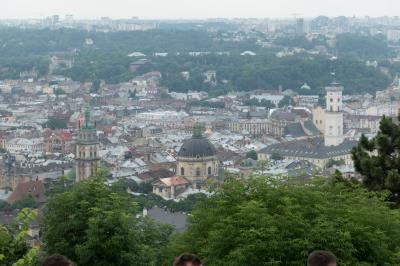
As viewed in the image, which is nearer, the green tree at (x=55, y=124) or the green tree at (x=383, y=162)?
the green tree at (x=383, y=162)

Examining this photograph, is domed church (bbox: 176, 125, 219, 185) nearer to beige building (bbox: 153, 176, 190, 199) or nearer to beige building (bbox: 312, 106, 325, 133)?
beige building (bbox: 153, 176, 190, 199)

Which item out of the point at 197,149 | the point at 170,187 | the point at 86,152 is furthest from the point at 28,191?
the point at 197,149

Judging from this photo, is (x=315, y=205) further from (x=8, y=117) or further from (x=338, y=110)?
(x=8, y=117)

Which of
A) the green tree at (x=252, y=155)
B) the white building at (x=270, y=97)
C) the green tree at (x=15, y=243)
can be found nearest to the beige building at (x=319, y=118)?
the green tree at (x=252, y=155)

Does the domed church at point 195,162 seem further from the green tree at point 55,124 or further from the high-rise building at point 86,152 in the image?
the green tree at point 55,124

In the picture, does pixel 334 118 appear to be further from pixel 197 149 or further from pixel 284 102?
pixel 284 102

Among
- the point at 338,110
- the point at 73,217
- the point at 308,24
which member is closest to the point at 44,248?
the point at 73,217
